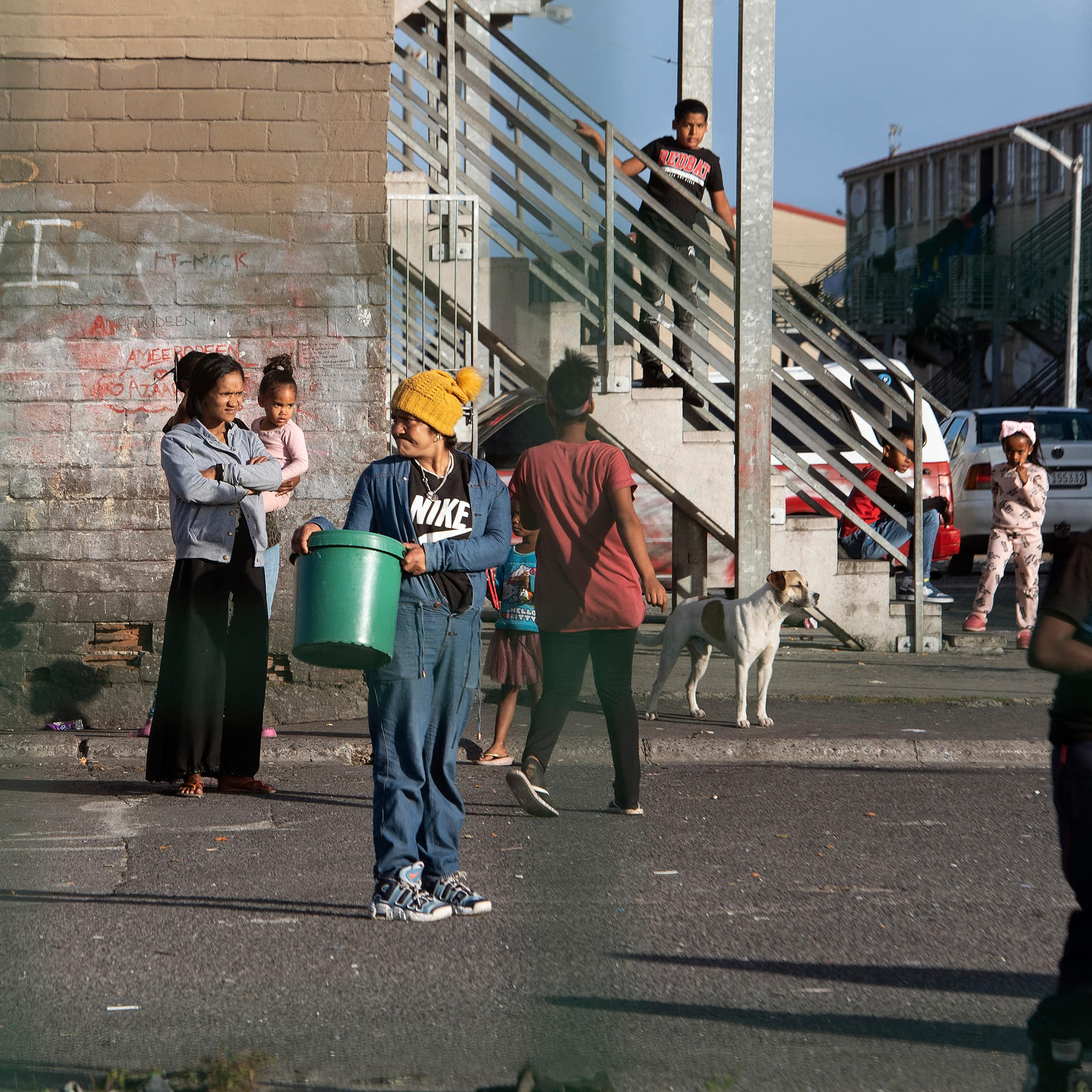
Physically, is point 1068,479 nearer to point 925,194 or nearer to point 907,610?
point 925,194

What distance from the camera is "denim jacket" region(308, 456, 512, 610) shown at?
15.0ft

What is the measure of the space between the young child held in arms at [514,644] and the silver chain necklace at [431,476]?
2.25m

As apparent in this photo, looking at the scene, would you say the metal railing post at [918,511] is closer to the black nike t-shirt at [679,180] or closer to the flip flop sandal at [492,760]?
the black nike t-shirt at [679,180]

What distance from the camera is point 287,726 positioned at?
7891 mm

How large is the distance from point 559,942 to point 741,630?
11.8 feet

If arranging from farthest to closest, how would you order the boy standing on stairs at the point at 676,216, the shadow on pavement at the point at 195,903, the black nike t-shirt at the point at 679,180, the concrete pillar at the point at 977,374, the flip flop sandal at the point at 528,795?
the concrete pillar at the point at 977,374 → the black nike t-shirt at the point at 679,180 → the boy standing on stairs at the point at 676,216 → the flip flop sandal at the point at 528,795 → the shadow on pavement at the point at 195,903

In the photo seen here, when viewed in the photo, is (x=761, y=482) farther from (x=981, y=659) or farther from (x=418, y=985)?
(x=418, y=985)

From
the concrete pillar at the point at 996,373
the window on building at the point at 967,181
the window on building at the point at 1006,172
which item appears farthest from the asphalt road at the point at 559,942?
the concrete pillar at the point at 996,373

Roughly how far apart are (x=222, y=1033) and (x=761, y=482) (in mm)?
6657

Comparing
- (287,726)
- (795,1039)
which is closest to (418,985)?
(795,1039)

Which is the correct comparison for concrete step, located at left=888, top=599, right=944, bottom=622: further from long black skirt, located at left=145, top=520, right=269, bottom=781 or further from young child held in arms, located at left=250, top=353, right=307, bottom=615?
long black skirt, located at left=145, top=520, right=269, bottom=781

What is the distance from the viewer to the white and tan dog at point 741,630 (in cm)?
766

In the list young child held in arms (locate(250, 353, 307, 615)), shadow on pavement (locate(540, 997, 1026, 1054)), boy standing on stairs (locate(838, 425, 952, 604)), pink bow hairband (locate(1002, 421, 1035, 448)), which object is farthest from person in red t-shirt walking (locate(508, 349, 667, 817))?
pink bow hairband (locate(1002, 421, 1035, 448))

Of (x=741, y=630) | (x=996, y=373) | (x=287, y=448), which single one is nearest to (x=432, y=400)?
(x=287, y=448)
